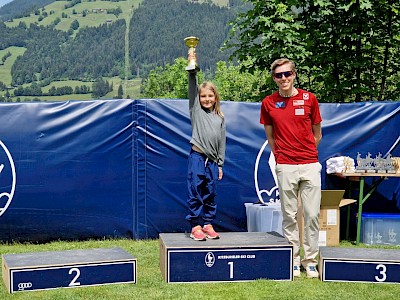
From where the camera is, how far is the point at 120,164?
808 centimetres

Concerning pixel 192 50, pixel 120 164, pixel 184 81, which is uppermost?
pixel 184 81

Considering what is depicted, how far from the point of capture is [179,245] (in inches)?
223

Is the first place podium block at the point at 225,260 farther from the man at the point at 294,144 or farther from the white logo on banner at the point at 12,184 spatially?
the white logo on banner at the point at 12,184

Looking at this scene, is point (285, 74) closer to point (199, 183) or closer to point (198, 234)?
point (199, 183)

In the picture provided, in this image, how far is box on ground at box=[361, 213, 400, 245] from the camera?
8.05 m

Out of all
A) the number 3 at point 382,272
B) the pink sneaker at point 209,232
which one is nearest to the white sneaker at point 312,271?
the number 3 at point 382,272

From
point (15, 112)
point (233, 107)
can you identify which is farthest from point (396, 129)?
point (15, 112)

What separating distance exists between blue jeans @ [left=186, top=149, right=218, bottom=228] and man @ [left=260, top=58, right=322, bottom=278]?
0.63m

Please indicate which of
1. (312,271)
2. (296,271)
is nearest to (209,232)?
(296,271)

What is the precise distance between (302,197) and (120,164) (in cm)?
295

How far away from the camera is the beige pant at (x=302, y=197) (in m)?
5.78

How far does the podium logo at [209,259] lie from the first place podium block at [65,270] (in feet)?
2.10

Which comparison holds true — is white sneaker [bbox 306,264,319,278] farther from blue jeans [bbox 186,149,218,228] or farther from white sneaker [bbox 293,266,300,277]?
blue jeans [bbox 186,149,218,228]

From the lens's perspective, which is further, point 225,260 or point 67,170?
point 67,170
